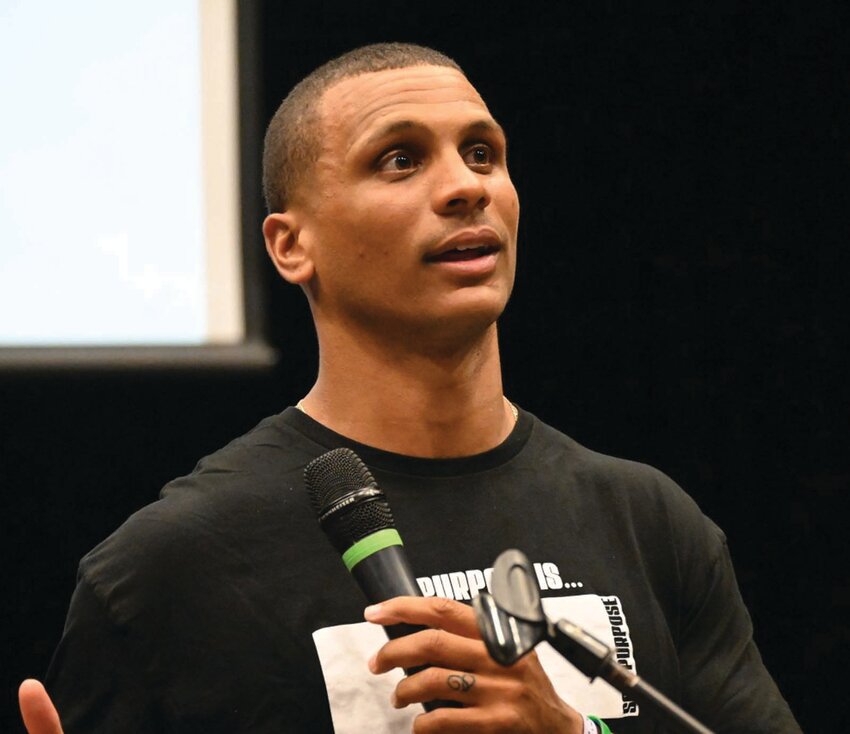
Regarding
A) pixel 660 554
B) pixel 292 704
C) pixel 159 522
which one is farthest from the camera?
pixel 660 554

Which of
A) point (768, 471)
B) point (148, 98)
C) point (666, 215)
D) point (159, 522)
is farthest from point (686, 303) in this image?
point (159, 522)

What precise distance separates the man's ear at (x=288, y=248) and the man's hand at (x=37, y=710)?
0.75 m

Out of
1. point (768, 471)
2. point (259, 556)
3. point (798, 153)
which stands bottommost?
point (768, 471)

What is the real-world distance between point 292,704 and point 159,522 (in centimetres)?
31

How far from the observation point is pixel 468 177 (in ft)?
6.36

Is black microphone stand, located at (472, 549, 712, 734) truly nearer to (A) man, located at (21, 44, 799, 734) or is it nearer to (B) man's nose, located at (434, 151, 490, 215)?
(A) man, located at (21, 44, 799, 734)

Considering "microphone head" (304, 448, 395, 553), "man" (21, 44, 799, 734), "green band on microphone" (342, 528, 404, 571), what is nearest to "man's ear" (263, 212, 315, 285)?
"man" (21, 44, 799, 734)

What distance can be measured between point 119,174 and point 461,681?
1332 mm

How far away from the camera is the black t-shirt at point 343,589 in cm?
176

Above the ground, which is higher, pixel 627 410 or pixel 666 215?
pixel 666 215

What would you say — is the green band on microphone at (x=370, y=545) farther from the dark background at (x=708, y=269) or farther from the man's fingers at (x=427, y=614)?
the dark background at (x=708, y=269)

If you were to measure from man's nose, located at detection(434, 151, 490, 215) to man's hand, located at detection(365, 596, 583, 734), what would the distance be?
24.9 inches

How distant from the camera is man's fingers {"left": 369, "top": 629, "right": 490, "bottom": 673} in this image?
1.48 m

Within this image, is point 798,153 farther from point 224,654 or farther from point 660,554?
point 224,654
